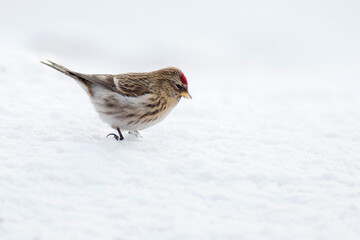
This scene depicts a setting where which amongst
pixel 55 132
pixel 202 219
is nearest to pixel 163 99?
pixel 55 132

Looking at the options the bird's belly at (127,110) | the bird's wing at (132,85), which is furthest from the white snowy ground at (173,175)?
the bird's wing at (132,85)

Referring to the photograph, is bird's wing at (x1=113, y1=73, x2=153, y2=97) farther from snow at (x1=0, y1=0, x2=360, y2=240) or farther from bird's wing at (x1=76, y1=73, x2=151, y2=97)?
Answer: snow at (x1=0, y1=0, x2=360, y2=240)

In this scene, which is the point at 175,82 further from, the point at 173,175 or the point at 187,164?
the point at 173,175

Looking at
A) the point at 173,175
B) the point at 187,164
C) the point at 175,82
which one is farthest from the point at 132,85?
the point at 173,175

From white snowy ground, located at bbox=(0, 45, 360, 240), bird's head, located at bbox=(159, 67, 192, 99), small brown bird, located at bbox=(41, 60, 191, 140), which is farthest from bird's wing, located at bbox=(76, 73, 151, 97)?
white snowy ground, located at bbox=(0, 45, 360, 240)

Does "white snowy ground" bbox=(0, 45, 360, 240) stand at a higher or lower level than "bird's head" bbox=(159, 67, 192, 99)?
lower

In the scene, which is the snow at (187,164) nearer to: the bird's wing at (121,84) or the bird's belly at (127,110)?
the bird's belly at (127,110)

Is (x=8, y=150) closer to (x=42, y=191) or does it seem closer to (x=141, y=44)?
(x=42, y=191)
